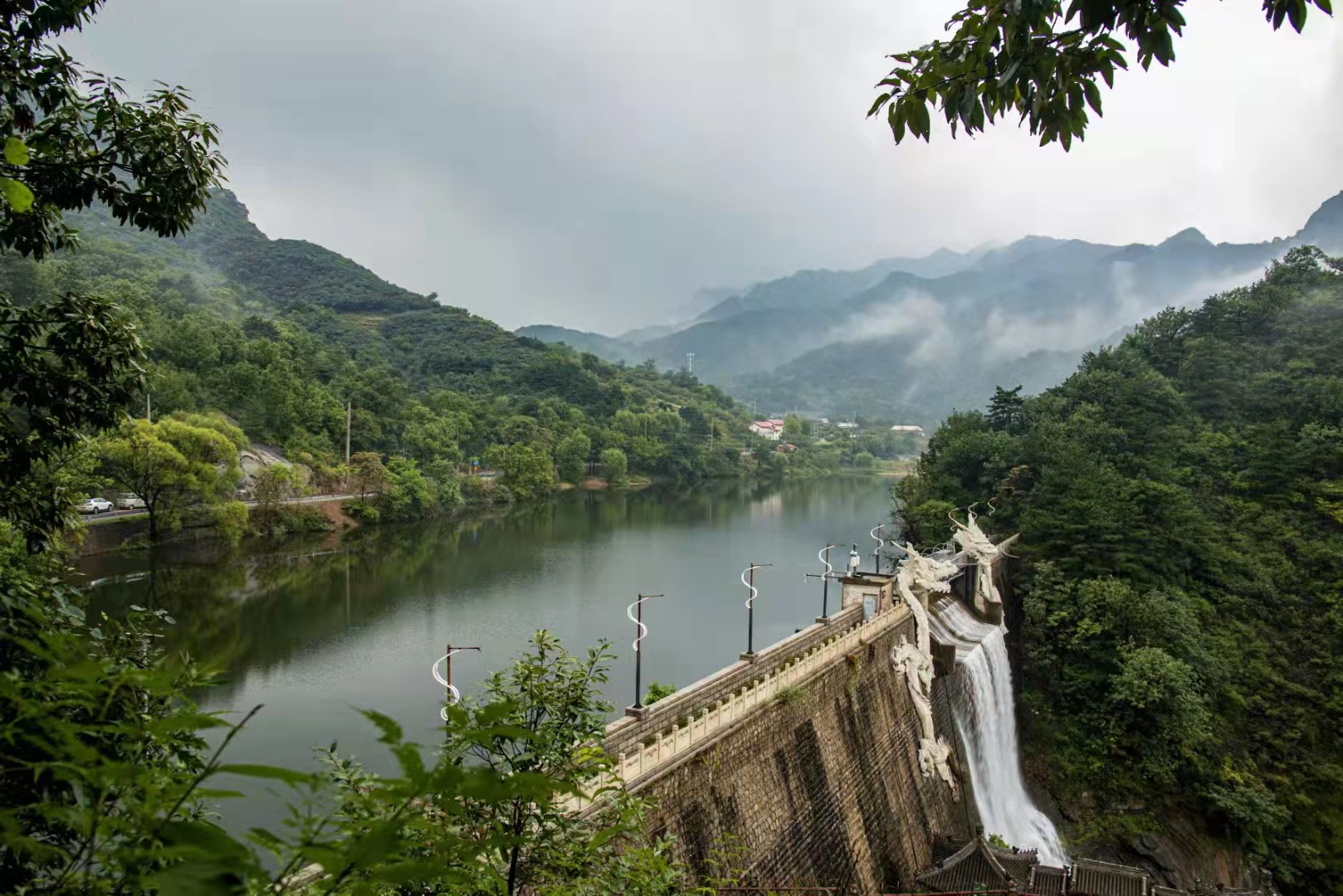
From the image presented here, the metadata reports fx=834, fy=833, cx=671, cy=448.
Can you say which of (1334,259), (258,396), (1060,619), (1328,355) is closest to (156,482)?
(258,396)

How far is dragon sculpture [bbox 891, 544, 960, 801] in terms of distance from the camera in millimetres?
15539

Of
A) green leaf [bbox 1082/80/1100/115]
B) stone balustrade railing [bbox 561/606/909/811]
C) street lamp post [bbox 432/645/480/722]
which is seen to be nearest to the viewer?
green leaf [bbox 1082/80/1100/115]

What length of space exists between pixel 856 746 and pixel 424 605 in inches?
627

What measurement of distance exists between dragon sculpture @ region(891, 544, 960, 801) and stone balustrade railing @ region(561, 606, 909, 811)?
0.74m

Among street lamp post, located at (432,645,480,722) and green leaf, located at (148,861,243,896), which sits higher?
green leaf, located at (148,861,243,896)

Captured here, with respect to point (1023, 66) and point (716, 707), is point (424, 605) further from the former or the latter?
point (1023, 66)

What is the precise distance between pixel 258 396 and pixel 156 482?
43.1ft

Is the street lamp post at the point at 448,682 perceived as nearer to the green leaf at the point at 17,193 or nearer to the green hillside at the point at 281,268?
the green leaf at the point at 17,193

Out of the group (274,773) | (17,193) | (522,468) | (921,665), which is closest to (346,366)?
(522,468)

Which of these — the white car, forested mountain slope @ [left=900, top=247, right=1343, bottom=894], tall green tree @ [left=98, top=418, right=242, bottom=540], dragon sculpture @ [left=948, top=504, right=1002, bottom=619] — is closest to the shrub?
forested mountain slope @ [left=900, top=247, right=1343, bottom=894]

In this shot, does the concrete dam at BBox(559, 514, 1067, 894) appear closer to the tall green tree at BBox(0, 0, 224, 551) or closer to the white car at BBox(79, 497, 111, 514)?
the tall green tree at BBox(0, 0, 224, 551)

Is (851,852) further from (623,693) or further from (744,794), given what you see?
(623,693)

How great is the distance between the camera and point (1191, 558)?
22.3m

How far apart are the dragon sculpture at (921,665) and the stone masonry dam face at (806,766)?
247 millimetres
